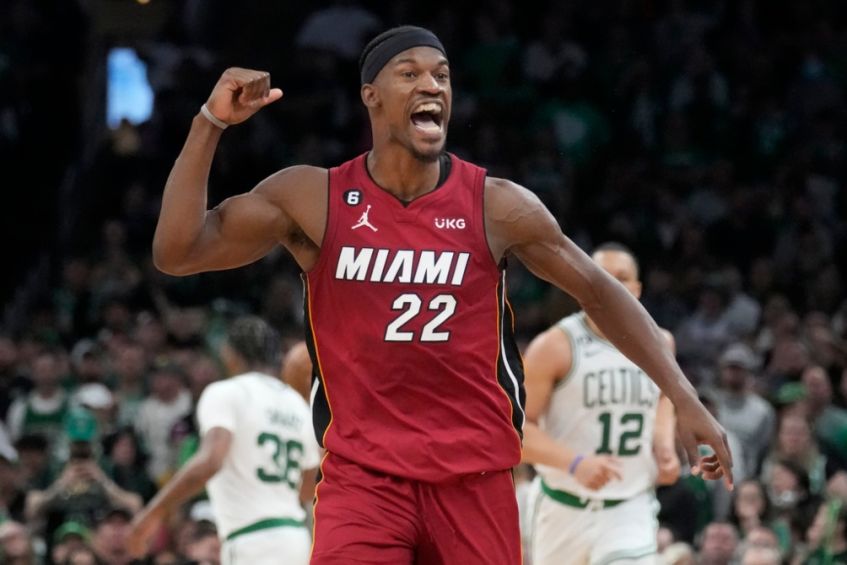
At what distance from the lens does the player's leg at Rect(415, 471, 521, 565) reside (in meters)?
5.40

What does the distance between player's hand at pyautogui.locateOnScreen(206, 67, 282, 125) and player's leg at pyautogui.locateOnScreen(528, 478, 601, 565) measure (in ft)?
11.6

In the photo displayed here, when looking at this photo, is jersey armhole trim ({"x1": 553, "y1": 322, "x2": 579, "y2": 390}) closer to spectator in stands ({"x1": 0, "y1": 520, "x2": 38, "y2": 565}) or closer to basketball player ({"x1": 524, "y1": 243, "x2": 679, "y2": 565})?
basketball player ({"x1": 524, "y1": 243, "x2": 679, "y2": 565})

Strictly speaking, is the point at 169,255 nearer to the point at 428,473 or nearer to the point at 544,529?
the point at 428,473

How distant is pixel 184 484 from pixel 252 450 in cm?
63

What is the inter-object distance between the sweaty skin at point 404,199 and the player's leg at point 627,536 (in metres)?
2.57

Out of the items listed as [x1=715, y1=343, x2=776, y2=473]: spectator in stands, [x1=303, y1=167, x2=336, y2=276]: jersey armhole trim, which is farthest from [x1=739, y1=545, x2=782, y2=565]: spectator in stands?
[x1=303, y1=167, x2=336, y2=276]: jersey armhole trim

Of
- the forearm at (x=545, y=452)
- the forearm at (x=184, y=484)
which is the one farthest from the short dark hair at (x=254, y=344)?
the forearm at (x=545, y=452)

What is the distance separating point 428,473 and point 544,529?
2.95 metres

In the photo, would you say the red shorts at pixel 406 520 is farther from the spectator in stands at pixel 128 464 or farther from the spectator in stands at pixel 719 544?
the spectator in stands at pixel 128 464

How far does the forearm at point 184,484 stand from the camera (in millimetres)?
8234

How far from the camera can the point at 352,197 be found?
5508 millimetres

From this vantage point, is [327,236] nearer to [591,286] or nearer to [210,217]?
[210,217]

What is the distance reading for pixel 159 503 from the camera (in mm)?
8195

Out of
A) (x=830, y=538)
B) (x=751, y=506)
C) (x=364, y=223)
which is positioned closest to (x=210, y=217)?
(x=364, y=223)
